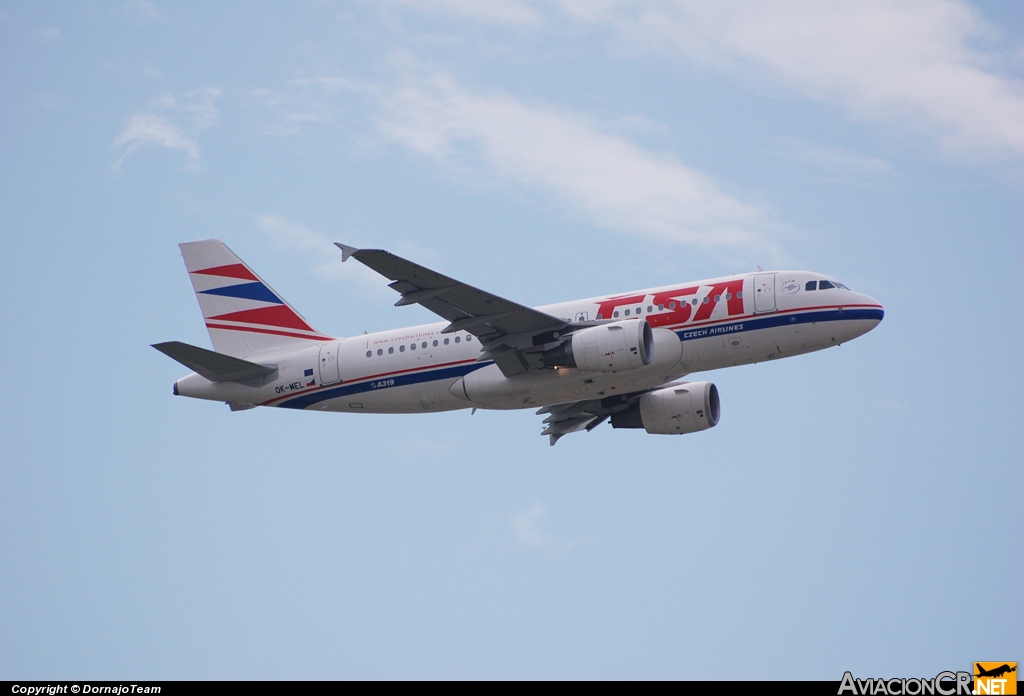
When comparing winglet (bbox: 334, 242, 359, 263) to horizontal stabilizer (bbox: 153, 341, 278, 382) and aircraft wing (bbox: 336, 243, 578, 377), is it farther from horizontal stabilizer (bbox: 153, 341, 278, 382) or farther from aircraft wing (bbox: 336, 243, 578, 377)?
horizontal stabilizer (bbox: 153, 341, 278, 382)

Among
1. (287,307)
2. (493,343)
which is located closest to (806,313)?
(493,343)

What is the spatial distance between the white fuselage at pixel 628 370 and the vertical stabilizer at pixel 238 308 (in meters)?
2.82

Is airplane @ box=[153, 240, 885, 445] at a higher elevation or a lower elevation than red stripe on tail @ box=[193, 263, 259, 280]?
lower

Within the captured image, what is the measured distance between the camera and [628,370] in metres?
38.2

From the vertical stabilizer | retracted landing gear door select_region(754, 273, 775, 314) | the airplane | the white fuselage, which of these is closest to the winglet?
the airplane

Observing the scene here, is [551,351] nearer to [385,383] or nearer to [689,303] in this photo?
[689,303]

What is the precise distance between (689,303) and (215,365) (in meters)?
16.6

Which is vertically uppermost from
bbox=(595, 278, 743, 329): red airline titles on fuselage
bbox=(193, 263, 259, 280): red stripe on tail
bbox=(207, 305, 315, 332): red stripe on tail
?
bbox=(193, 263, 259, 280): red stripe on tail

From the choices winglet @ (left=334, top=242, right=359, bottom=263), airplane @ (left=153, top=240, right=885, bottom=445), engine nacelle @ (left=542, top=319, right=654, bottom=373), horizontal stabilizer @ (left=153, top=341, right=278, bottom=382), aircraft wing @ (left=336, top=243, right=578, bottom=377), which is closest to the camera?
winglet @ (left=334, top=242, right=359, bottom=263)

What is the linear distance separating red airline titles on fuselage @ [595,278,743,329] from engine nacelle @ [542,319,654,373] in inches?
43.6

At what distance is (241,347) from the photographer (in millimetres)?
45656

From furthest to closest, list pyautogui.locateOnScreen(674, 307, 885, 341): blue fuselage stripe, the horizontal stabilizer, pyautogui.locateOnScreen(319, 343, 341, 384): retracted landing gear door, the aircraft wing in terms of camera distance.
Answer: pyautogui.locateOnScreen(319, 343, 341, 384): retracted landing gear door
the horizontal stabilizer
pyautogui.locateOnScreen(674, 307, 885, 341): blue fuselage stripe
the aircraft wing

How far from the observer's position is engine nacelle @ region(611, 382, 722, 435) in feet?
144

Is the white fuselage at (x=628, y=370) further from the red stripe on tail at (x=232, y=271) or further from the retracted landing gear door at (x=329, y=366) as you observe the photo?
the red stripe on tail at (x=232, y=271)
